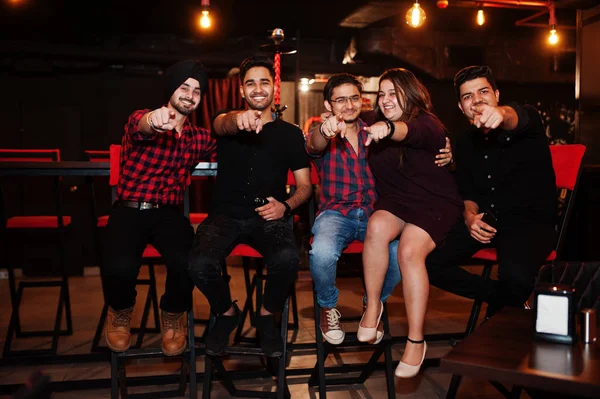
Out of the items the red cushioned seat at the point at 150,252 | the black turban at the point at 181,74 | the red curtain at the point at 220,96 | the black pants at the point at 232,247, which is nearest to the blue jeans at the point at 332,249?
the black pants at the point at 232,247

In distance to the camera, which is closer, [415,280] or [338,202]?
[415,280]

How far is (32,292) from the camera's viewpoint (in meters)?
5.46

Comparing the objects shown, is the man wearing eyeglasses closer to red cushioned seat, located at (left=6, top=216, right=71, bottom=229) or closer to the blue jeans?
the blue jeans

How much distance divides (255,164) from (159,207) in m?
0.53

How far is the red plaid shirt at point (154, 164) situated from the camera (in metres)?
2.72

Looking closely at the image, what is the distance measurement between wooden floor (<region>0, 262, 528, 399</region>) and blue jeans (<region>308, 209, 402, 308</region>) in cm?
59

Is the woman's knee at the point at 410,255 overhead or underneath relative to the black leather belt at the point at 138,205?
underneath

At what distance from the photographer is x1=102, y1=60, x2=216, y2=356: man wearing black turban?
2473 millimetres

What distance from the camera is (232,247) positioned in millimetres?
2664

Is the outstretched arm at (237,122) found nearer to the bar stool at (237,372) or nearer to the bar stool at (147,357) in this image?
the bar stool at (237,372)

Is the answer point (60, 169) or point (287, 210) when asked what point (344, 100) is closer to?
point (287, 210)

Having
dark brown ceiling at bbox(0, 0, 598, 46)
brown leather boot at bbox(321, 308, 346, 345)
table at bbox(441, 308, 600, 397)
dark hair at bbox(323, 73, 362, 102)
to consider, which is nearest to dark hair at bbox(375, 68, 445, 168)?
dark hair at bbox(323, 73, 362, 102)

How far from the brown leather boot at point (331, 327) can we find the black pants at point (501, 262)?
0.53 m

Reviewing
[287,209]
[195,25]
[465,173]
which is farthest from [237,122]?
[195,25]
